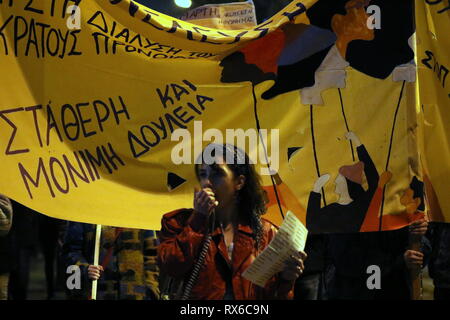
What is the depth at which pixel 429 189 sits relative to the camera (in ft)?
20.6

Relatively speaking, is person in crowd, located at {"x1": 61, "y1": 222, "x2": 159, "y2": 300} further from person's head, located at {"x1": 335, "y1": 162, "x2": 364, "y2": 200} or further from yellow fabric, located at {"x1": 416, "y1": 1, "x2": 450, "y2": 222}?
yellow fabric, located at {"x1": 416, "y1": 1, "x2": 450, "y2": 222}

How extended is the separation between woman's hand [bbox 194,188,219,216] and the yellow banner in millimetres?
788

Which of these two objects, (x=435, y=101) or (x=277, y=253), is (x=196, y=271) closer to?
(x=277, y=253)

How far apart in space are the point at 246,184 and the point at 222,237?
1.17 feet

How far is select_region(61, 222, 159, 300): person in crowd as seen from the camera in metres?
7.24

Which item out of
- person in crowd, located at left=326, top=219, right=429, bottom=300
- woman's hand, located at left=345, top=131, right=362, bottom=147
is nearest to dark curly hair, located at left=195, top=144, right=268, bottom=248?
woman's hand, located at left=345, top=131, right=362, bottom=147

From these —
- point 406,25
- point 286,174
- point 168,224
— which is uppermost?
point 406,25

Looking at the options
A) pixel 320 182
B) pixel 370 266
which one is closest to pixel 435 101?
pixel 320 182

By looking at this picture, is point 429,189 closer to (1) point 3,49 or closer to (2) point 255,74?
(2) point 255,74

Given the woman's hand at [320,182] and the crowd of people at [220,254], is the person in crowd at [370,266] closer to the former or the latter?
the crowd of people at [220,254]

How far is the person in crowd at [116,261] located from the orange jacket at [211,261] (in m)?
1.78

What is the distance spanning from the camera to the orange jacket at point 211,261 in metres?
5.35
